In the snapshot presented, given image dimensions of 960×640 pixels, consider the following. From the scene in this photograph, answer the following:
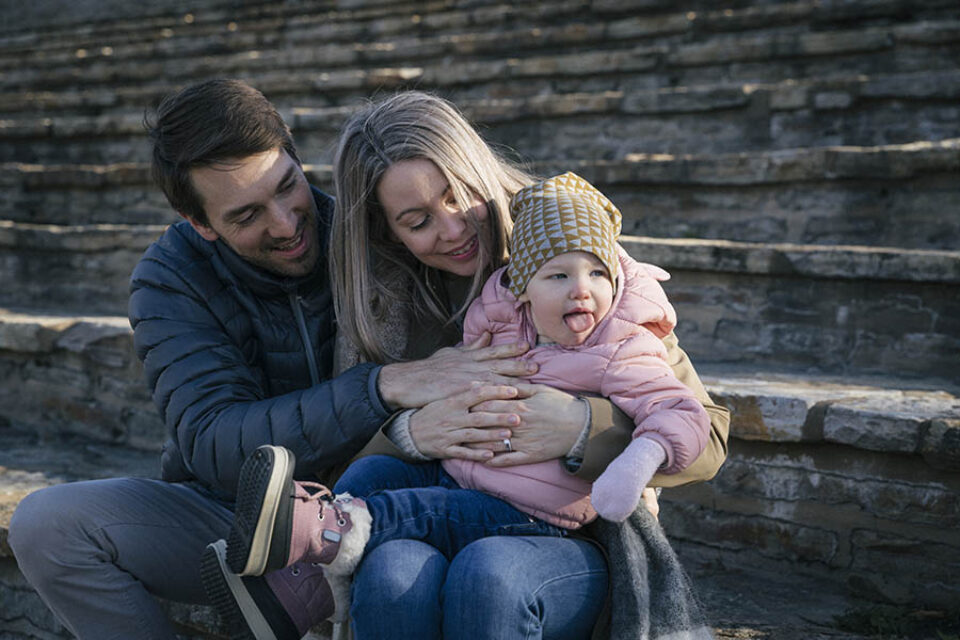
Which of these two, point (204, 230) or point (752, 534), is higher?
point (204, 230)

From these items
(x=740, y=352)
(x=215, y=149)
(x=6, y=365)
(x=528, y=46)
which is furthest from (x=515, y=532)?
(x=528, y=46)

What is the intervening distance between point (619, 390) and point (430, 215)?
0.67 meters

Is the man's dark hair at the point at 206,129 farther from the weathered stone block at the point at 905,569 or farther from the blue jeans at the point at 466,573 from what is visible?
the weathered stone block at the point at 905,569

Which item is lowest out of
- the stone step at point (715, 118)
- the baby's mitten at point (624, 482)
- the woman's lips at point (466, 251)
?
the baby's mitten at point (624, 482)

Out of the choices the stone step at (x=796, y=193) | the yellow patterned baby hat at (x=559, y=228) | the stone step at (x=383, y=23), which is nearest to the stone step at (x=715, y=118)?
the stone step at (x=796, y=193)

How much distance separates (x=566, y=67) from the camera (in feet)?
16.1

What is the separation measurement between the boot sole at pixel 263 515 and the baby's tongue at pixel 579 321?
659mm

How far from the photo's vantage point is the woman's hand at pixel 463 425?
5.88 feet

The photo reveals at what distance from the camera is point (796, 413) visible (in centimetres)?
237

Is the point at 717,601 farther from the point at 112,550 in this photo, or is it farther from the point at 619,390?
the point at 112,550

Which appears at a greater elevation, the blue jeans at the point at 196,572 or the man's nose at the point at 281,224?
the man's nose at the point at 281,224

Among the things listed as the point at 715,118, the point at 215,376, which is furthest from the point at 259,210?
the point at 715,118

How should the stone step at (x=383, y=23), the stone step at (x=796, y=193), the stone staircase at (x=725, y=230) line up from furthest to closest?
the stone step at (x=383, y=23)
the stone step at (x=796, y=193)
the stone staircase at (x=725, y=230)

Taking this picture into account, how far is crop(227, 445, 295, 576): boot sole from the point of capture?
156 cm
